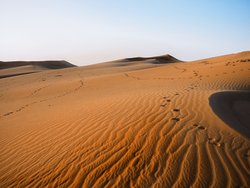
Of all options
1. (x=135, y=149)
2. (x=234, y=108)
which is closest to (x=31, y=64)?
(x=234, y=108)

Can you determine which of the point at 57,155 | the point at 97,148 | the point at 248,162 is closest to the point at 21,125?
the point at 57,155

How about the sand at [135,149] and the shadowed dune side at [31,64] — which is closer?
the sand at [135,149]

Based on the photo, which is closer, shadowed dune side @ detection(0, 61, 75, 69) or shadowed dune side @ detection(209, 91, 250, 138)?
shadowed dune side @ detection(209, 91, 250, 138)

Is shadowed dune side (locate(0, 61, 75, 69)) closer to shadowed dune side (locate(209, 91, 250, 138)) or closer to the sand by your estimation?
the sand

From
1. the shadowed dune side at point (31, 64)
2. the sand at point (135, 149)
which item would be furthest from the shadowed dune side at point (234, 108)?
the shadowed dune side at point (31, 64)

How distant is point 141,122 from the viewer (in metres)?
4.89

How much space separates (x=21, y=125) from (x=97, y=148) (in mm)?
3667

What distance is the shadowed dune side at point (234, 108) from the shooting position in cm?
479

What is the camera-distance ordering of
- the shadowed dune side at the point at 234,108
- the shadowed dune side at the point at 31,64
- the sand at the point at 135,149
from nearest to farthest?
the sand at the point at 135,149 → the shadowed dune side at the point at 234,108 → the shadowed dune side at the point at 31,64

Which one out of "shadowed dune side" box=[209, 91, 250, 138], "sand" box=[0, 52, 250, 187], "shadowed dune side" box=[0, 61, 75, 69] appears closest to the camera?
"sand" box=[0, 52, 250, 187]

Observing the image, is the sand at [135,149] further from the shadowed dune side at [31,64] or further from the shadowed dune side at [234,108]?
the shadowed dune side at [31,64]

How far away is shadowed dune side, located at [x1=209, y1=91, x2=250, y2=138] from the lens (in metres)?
4.79

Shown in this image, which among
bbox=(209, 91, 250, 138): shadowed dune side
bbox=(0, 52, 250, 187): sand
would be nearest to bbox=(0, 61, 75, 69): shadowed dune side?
bbox=(0, 52, 250, 187): sand

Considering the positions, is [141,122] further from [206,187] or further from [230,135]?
[206,187]
